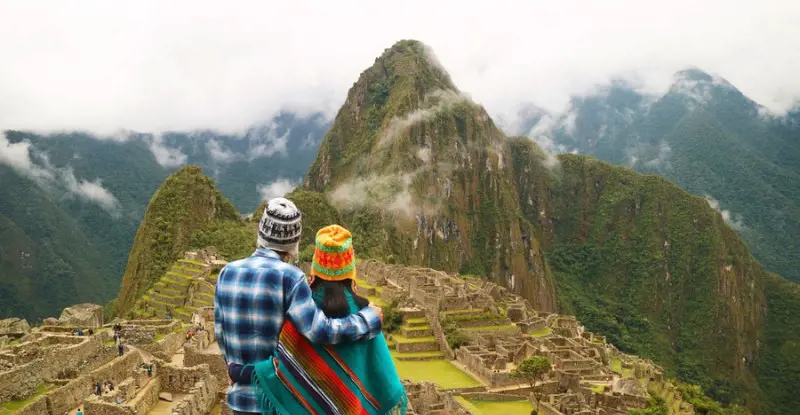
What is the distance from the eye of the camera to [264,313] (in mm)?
4270

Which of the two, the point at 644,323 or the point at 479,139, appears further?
the point at 479,139

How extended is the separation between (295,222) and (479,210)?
5159 inches

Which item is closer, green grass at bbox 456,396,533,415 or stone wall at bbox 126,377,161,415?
stone wall at bbox 126,377,161,415

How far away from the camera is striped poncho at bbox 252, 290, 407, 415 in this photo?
425 centimetres

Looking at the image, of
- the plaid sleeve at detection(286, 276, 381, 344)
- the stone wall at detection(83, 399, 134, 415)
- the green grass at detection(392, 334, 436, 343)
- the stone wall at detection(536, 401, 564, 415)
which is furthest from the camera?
the green grass at detection(392, 334, 436, 343)

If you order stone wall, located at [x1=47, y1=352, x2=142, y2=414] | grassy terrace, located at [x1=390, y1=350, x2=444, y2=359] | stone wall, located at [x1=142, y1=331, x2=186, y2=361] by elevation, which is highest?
stone wall, located at [x1=142, y1=331, x2=186, y2=361]

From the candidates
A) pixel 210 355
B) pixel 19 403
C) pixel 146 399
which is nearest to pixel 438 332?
pixel 210 355

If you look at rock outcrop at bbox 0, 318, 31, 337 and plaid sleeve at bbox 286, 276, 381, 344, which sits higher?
plaid sleeve at bbox 286, 276, 381, 344

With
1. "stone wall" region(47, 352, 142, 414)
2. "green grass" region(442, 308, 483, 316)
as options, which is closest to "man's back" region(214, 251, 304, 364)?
"stone wall" region(47, 352, 142, 414)

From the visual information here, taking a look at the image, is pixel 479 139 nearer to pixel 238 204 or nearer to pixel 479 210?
pixel 479 210

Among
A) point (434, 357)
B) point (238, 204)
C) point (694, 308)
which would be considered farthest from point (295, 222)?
point (694, 308)

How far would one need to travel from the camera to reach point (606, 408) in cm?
2747

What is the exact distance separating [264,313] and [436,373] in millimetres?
27738

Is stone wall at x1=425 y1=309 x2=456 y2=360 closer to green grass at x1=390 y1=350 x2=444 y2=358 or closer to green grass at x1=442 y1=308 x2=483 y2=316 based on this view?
green grass at x1=390 y1=350 x2=444 y2=358
